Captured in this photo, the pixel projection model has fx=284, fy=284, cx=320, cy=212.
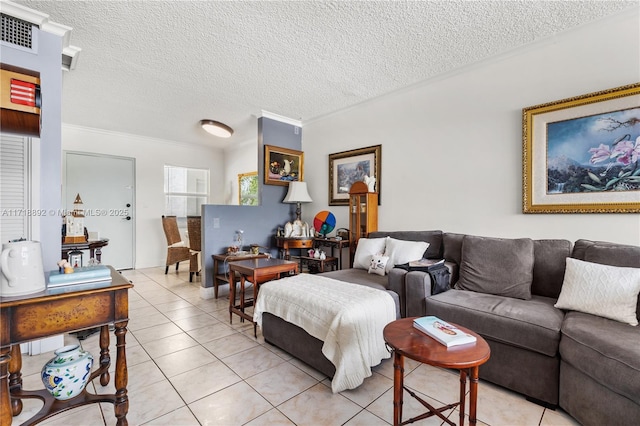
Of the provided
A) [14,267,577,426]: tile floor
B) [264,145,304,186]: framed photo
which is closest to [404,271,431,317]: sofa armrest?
[14,267,577,426]: tile floor

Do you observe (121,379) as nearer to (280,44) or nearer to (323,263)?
(323,263)

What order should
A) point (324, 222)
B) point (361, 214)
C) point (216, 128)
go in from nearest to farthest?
point (361, 214), point (324, 222), point (216, 128)

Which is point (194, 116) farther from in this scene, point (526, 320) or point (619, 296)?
point (619, 296)

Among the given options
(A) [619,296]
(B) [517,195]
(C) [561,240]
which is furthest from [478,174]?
(A) [619,296]

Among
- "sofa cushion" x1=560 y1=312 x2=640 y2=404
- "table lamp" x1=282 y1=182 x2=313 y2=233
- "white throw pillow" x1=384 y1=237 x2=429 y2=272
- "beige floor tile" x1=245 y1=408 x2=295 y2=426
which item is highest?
"table lamp" x1=282 y1=182 x2=313 y2=233

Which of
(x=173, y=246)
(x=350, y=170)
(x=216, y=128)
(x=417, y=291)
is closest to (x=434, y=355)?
(x=417, y=291)

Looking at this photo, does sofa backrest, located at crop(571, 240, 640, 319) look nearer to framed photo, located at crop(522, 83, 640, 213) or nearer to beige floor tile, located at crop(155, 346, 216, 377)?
framed photo, located at crop(522, 83, 640, 213)

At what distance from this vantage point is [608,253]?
197 cm

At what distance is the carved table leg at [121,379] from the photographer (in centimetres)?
146

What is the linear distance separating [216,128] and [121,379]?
4.23 meters

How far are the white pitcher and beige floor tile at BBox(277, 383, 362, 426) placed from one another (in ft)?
4.62

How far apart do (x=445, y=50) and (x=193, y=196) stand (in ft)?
18.3

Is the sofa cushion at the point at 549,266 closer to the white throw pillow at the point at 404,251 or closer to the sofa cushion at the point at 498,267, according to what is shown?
the sofa cushion at the point at 498,267

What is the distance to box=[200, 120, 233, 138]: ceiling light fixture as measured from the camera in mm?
4793
